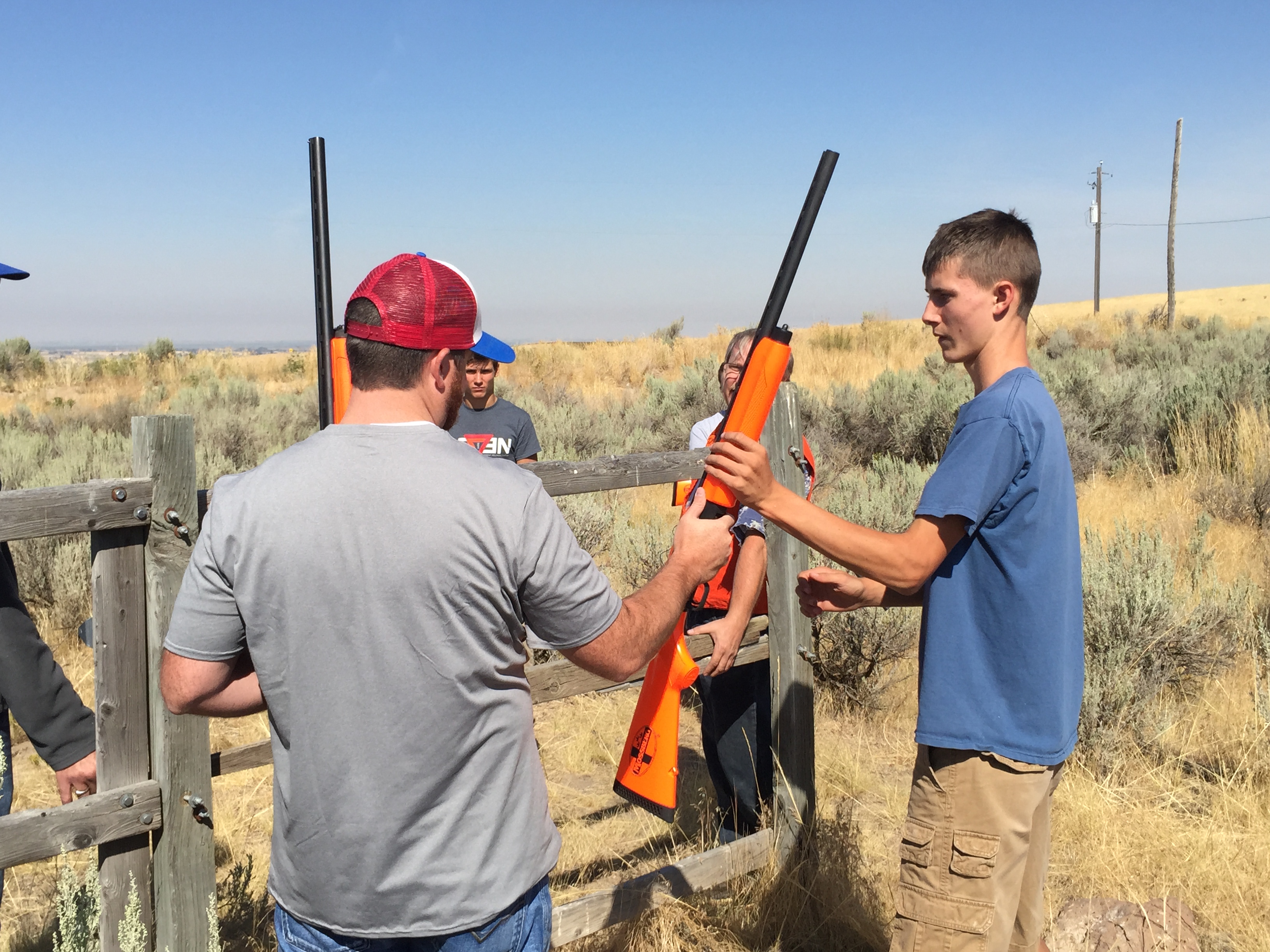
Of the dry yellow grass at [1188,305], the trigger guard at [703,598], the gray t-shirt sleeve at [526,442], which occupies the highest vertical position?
the dry yellow grass at [1188,305]

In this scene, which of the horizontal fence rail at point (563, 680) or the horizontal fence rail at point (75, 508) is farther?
the horizontal fence rail at point (563, 680)

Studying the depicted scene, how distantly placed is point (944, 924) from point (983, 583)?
30.8 inches

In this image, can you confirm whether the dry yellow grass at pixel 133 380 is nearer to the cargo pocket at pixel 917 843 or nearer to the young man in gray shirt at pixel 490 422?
the young man in gray shirt at pixel 490 422

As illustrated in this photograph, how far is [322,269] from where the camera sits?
8.05ft

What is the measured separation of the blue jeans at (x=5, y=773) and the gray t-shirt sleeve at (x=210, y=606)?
38.5 inches

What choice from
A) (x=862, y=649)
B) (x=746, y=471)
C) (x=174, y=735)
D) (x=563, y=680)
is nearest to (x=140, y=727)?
(x=174, y=735)

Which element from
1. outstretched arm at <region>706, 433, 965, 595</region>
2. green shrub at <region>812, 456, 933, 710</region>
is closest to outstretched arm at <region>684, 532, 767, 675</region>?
outstretched arm at <region>706, 433, 965, 595</region>

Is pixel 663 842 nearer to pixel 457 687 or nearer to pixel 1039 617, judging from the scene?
pixel 1039 617

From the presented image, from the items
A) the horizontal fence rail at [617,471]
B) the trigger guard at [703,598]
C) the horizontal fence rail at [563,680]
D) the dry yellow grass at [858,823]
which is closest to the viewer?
the horizontal fence rail at [563,680]

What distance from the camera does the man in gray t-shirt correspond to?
1.51 m

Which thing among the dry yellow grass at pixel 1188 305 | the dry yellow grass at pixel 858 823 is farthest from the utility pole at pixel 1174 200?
the dry yellow grass at pixel 858 823

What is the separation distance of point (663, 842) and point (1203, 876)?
85.4 inches

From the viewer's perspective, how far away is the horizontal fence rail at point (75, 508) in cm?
211

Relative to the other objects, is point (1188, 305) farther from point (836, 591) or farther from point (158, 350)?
point (836, 591)
